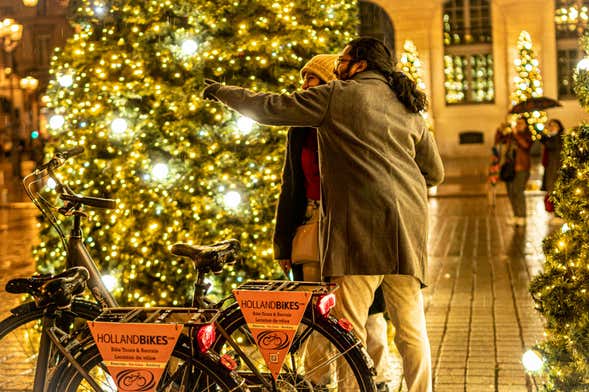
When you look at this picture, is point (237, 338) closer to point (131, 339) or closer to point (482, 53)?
point (131, 339)

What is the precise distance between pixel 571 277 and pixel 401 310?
36.3 inches

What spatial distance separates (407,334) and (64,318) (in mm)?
1693

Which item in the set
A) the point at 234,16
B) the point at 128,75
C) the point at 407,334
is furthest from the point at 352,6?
the point at 407,334

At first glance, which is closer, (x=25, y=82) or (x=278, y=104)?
(x=278, y=104)

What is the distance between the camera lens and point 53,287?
14.4 ft

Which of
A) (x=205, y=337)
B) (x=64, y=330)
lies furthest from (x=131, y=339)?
(x=64, y=330)

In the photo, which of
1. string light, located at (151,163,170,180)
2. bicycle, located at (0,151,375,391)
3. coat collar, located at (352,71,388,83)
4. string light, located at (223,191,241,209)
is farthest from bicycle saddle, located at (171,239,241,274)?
string light, located at (151,163,170,180)

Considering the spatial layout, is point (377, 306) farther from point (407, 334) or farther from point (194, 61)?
point (194, 61)

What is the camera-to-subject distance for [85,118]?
7.91 metres

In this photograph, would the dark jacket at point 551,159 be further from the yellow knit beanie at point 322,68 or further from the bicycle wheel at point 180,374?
the bicycle wheel at point 180,374

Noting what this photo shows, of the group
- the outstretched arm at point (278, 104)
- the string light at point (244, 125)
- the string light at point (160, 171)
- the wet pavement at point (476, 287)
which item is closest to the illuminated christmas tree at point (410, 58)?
the wet pavement at point (476, 287)

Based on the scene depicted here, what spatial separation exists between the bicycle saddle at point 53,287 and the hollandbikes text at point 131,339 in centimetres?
48

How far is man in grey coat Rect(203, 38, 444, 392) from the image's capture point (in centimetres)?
468

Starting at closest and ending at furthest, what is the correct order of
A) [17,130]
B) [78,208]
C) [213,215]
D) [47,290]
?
[47,290] → [78,208] → [213,215] → [17,130]
